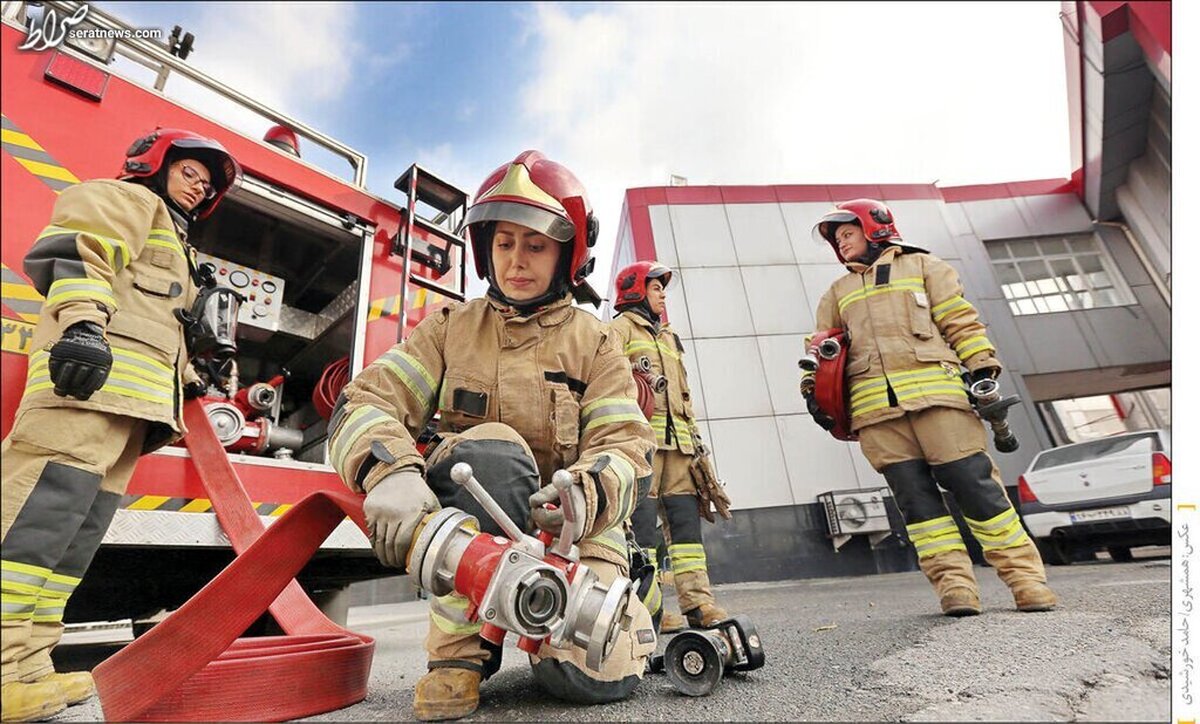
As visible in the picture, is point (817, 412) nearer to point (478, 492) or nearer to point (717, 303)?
point (478, 492)

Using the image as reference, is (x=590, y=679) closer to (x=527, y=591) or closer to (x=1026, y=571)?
(x=527, y=591)

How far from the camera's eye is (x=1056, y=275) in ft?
25.5

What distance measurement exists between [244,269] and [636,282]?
2.42 m

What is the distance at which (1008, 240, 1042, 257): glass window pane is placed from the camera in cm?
820

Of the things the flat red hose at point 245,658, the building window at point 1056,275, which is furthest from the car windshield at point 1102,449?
the building window at point 1056,275

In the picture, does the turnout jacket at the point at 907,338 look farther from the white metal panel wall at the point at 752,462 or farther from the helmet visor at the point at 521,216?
the white metal panel wall at the point at 752,462

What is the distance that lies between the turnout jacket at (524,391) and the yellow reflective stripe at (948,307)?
170 centimetres

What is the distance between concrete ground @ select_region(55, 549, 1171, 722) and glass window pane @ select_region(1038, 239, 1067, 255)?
7.56m

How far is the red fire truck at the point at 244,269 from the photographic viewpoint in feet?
6.15

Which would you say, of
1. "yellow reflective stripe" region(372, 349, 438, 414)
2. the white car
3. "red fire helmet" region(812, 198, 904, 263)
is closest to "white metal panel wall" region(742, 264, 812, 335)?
the white car

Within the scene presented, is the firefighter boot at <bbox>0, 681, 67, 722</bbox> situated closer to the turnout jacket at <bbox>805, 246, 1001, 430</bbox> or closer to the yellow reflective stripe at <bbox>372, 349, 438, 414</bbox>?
the yellow reflective stripe at <bbox>372, 349, 438, 414</bbox>

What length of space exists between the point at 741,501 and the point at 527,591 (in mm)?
5970

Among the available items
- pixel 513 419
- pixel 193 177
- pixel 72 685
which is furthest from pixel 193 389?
pixel 513 419

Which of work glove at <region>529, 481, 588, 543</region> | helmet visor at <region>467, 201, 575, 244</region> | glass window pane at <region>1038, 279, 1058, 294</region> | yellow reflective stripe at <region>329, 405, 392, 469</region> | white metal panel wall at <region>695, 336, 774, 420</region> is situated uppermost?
glass window pane at <region>1038, 279, 1058, 294</region>
